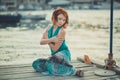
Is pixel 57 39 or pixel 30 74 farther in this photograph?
pixel 30 74

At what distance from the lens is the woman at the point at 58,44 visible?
630cm

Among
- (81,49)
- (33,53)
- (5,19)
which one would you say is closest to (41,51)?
(33,53)

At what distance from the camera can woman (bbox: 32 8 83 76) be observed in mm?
6305

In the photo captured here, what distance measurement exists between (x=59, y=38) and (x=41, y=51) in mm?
11963

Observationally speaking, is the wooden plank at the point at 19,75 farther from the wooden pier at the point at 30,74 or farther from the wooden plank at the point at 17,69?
the wooden plank at the point at 17,69

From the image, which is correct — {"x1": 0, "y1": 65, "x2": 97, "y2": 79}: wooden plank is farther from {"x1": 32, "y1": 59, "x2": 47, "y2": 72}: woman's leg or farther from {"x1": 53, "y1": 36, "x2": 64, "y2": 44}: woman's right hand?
{"x1": 53, "y1": 36, "x2": 64, "y2": 44}: woman's right hand

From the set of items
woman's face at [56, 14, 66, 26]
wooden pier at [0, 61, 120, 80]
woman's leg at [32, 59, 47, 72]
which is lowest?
wooden pier at [0, 61, 120, 80]

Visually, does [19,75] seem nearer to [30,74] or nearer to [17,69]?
[30,74]

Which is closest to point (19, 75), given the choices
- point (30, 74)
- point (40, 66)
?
point (30, 74)

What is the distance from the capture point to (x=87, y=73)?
6.66 m

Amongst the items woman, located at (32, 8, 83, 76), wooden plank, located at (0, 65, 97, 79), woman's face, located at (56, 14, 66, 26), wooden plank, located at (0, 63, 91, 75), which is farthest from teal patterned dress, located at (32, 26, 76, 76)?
wooden plank, located at (0, 63, 91, 75)

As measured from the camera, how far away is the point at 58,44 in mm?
6355

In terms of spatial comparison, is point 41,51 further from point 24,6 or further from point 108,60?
point 24,6

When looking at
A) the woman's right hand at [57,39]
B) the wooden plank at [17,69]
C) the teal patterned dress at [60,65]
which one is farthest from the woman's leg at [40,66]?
the woman's right hand at [57,39]
